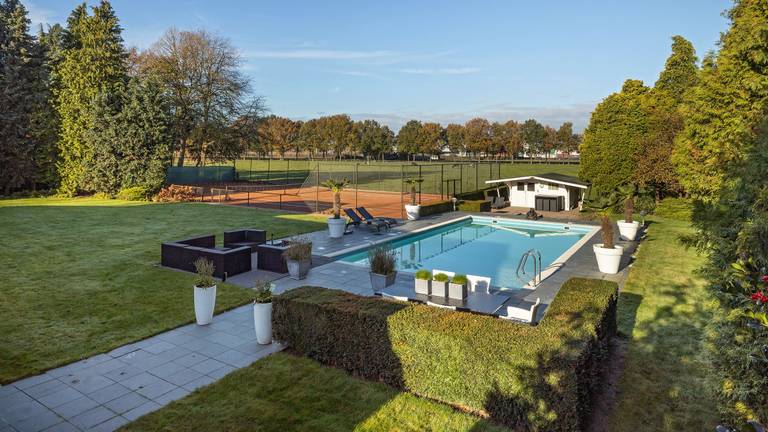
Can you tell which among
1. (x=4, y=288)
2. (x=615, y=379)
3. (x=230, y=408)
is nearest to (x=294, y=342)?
(x=230, y=408)

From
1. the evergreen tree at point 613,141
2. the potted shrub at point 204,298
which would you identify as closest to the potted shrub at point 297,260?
the potted shrub at point 204,298

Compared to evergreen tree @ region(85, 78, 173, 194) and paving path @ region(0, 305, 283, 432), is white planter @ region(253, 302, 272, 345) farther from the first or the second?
evergreen tree @ region(85, 78, 173, 194)

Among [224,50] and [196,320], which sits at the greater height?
[224,50]

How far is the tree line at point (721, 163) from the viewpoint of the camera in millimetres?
3328

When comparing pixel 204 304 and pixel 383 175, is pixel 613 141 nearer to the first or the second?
pixel 204 304

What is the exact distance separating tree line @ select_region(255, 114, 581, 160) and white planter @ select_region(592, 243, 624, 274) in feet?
272

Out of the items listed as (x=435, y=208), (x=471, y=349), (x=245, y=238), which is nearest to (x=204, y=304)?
(x=471, y=349)

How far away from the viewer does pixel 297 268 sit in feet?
31.8

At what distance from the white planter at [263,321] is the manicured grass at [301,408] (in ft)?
2.67

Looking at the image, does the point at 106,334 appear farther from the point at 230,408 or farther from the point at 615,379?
the point at 615,379

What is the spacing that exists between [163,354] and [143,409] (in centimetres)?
145

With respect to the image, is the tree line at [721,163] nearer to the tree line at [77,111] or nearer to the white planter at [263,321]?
the white planter at [263,321]

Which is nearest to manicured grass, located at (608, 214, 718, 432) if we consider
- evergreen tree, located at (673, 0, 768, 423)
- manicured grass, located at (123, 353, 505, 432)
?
evergreen tree, located at (673, 0, 768, 423)

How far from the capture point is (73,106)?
2717 centimetres
